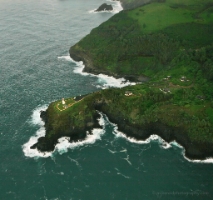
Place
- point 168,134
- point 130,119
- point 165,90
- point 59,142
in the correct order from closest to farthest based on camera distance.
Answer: point 59,142
point 168,134
point 130,119
point 165,90

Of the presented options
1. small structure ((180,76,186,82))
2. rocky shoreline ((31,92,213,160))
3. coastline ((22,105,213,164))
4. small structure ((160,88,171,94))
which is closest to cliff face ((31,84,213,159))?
rocky shoreline ((31,92,213,160))

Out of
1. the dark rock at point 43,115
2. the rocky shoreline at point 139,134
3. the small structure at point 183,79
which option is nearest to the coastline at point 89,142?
the rocky shoreline at point 139,134

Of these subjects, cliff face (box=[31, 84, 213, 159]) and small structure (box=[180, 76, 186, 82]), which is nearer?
cliff face (box=[31, 84, 213, 159])

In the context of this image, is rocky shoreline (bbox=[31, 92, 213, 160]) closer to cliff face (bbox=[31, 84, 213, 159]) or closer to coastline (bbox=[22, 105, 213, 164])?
cliff face (bbox=[31, 84, 213, 159])

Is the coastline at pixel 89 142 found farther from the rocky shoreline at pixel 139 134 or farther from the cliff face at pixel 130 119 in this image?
the cliff face at pixel 130 119

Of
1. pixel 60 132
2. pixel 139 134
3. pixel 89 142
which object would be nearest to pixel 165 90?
pixel 139 134

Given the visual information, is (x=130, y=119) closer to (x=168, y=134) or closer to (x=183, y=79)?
(x=168, y=134)

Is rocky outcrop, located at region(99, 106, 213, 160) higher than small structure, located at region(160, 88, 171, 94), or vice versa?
small structure, located at region(160, 88, 171, 94)

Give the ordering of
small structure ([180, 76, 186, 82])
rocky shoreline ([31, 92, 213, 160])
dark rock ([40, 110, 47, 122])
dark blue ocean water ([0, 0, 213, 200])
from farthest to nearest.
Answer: small structure ([180, 76, 186, 82])
dark rock ([40, 110, 47, 122])
rocky shoreline ([31, 92, 213, 160])
dark blue ocean water ([0, 0, 213, 200])

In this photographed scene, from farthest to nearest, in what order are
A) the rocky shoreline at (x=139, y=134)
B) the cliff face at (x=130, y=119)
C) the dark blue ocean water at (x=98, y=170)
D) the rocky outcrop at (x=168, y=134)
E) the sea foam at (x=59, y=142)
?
1. the cliff face at (x=130, y=119)
2. the sea foam at (x=59, y=142)
3. the rocky shoreline at (x=139, y=134)
4. the rocky outcrop at (x=168, y=134)
5. the dark blue ocean water at (x=98, y=170)

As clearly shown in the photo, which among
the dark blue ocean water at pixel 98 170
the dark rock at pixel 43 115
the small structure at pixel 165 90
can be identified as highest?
the small structure at pixel 165 90

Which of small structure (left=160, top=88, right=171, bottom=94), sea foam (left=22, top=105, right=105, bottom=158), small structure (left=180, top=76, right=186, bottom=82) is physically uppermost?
small structure (left=160, top=88, right=171, bottom=94)
